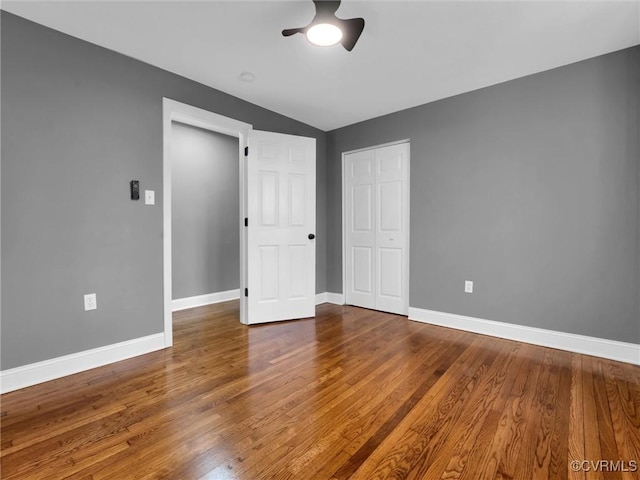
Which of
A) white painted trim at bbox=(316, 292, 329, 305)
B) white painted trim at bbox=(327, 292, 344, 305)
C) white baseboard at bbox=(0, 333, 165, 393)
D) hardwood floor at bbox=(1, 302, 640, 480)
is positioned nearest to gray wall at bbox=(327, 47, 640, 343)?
hardwood floor at bbox=(1, 302, 640, 480)

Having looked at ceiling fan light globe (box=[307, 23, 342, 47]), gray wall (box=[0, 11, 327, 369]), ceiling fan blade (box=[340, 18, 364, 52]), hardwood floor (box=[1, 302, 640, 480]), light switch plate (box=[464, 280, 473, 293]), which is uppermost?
ceiling fan light globe (box=[307, 23, 342, 47])

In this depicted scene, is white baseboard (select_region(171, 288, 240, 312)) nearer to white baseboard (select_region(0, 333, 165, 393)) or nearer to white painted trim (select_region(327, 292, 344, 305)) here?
white baseboard (select_region(0, 333, 165, 393))

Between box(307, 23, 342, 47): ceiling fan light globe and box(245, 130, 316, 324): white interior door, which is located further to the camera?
box(245, 130, 316, 324): white interior door

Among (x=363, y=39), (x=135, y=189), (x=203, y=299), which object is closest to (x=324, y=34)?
(x=363, y=39)

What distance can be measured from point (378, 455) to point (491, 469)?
48 centimetres

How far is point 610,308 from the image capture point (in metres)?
2.41

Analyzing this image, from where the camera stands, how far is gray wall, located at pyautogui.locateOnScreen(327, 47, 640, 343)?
2375 millimetres

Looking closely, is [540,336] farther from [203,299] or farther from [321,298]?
[203,299]

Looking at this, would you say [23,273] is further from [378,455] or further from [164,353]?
[378,455]

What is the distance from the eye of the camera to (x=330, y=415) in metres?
1.67

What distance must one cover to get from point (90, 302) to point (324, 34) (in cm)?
253

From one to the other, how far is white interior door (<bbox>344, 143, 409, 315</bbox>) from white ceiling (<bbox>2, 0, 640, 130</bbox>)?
949 mm
